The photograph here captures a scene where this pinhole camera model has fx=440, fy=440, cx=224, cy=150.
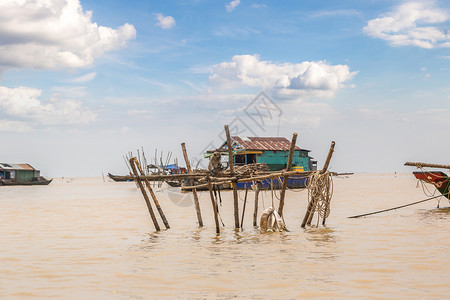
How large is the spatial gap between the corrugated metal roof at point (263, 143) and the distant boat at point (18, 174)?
32.4 meters

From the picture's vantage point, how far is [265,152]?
1469 inches

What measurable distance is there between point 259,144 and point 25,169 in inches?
1378

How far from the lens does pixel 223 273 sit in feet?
23.5

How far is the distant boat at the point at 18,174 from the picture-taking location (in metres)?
55.2

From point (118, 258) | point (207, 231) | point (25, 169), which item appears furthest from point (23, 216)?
point (25, 169)

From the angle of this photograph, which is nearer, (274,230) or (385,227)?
(274,230)

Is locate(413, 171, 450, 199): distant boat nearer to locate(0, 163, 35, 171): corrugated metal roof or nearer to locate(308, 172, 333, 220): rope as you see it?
locate(308, 172, 333, 220): rope

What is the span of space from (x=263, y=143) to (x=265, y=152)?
132 centimetres

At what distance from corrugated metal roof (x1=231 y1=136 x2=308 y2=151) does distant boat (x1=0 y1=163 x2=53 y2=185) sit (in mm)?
32383

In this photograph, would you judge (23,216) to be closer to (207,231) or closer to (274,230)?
(207,231)

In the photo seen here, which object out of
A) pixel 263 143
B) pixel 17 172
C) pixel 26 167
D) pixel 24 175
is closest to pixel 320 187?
pixel 263 143

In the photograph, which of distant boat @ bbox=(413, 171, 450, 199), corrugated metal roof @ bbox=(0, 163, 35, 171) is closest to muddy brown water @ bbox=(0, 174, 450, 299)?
distant boat @ bbox=(413, 171, 450, 199)

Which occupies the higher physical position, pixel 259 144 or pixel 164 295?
pixel 259 144

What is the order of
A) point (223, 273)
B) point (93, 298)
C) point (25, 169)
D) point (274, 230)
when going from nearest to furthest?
point (93, 298) < point (223, 273) < point (274, 230) < point (25, 169)
